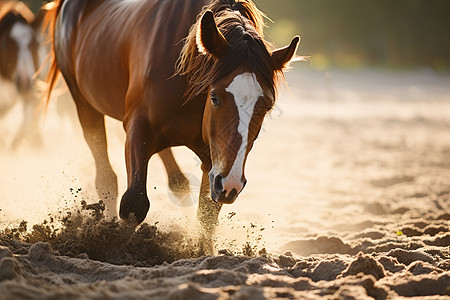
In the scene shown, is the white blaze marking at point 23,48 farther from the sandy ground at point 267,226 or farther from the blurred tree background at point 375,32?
the blurred tree background at point 375,32

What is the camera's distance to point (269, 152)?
9.24 meters

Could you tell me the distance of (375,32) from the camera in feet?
90.4

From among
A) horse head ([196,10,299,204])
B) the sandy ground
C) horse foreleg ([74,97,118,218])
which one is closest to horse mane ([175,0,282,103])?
horse head ([196,10,299,204])

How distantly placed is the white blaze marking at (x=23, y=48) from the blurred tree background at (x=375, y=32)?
58.5 feet

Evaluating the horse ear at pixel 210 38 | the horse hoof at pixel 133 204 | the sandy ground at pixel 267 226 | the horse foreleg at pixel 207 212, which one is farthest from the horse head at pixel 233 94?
the horse foreleg at pixel 207 212

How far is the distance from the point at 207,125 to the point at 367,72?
21.7 metres

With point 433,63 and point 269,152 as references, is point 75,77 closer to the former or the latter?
point 269,152

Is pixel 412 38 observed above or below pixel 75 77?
above

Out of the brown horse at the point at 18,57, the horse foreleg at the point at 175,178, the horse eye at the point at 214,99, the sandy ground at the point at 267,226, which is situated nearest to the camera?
the sandy ground at the point at 267,226

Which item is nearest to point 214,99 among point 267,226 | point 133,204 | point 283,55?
point 283,55

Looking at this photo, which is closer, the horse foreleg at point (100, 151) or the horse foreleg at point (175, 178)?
the horse foreleg at point (175, 178)

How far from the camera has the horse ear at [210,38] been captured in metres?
3.14

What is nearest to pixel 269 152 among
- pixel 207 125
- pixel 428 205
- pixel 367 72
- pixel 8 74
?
pixel 428 205

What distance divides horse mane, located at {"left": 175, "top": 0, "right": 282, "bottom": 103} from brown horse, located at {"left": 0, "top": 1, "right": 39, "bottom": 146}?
6.33m
